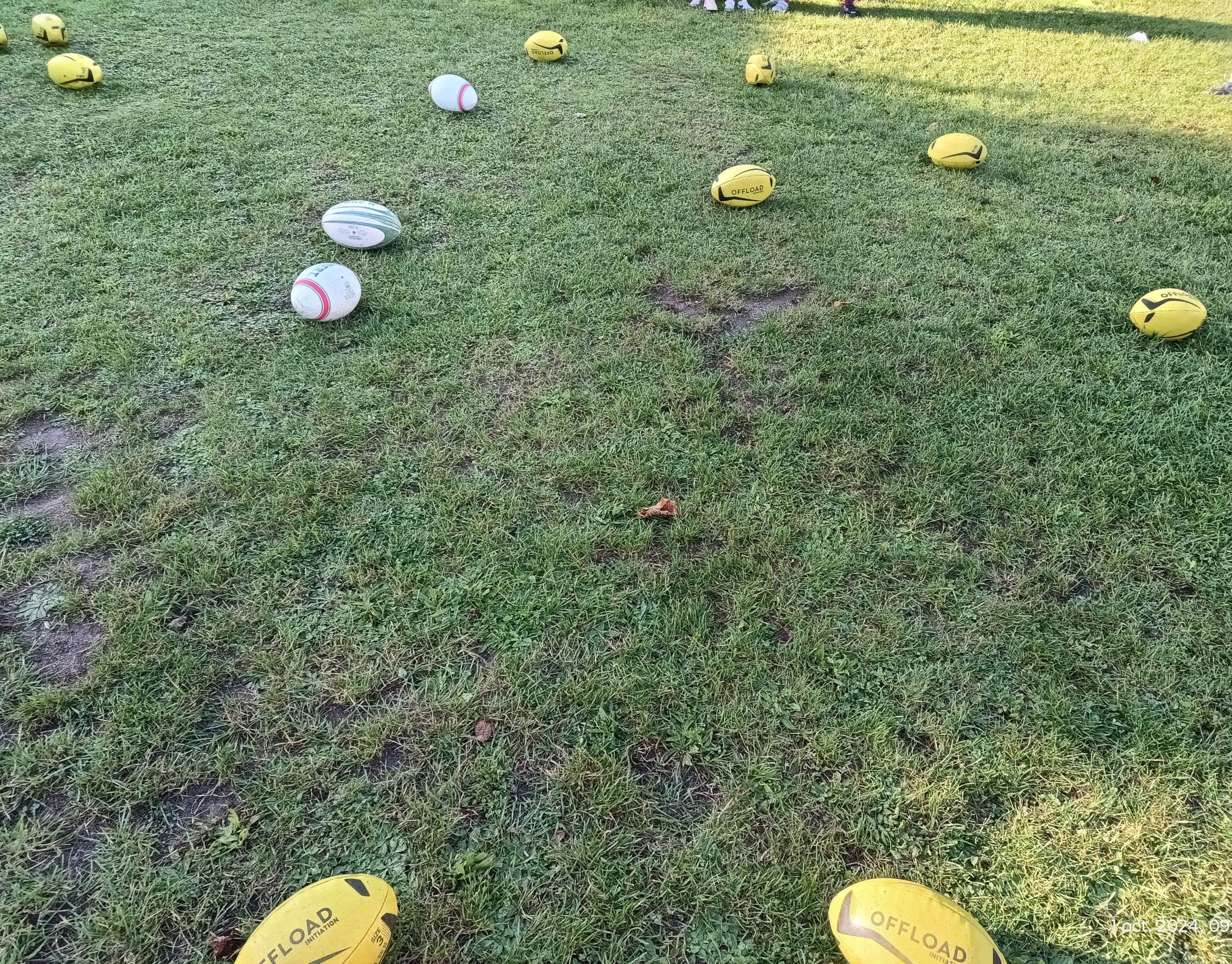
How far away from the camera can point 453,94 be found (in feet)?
17.9

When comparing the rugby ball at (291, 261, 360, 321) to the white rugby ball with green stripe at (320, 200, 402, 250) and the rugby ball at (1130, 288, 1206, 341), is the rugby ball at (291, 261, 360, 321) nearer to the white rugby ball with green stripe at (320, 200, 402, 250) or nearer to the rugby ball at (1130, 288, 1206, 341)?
the white rugby ball with green stripe at (320, 200, 402, 250)

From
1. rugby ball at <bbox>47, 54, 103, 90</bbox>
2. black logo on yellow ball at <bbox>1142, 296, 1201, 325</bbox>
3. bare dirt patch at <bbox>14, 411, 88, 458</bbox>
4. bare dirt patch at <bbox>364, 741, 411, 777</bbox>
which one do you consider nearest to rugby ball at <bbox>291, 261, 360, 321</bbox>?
bare dirt patch at <bbox>14, 411, 88, 458</bbox>

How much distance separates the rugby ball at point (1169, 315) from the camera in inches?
137

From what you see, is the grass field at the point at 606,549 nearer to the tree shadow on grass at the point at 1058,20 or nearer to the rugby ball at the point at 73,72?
the rugby ball at the point at 73,72

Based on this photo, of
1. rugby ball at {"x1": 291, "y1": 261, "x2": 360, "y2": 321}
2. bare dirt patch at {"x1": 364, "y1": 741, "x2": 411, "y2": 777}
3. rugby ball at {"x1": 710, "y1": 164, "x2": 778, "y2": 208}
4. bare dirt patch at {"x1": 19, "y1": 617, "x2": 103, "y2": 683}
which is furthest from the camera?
rugby ball at {"x1": 710, "y1": 164, "x2": 778, "y2": 208}

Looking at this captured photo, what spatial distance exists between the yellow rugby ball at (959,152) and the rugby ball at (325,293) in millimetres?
4003

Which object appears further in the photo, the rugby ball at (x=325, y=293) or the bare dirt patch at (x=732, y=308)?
the bare dirt patch at (x=732, y=308)

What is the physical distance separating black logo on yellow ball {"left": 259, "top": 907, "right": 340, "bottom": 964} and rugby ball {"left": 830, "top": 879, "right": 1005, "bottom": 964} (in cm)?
112

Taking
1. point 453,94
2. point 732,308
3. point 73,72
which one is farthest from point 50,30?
point 732,308

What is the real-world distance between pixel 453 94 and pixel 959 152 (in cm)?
366

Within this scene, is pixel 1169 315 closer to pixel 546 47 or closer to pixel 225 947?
pixel 225 947

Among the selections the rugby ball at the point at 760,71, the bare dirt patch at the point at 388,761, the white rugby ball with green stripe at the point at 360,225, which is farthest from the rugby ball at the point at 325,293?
the rugby ball at the point at 760,71

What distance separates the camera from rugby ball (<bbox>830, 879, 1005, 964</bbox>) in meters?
1.56

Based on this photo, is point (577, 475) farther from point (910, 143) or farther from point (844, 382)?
point (910, 143)
